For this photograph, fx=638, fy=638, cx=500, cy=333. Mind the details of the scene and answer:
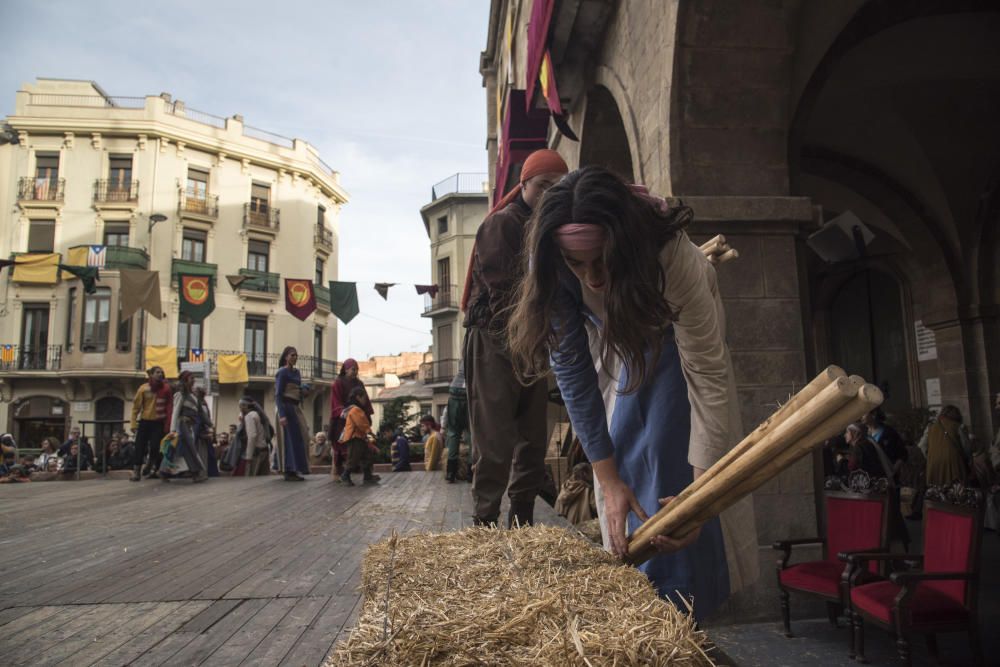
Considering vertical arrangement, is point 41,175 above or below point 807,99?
above

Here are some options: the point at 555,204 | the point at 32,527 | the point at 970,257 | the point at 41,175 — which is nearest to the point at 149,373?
the point at 32,527

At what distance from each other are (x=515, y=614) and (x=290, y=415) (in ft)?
28.5

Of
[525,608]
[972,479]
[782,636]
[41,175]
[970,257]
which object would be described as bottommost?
[782,636]

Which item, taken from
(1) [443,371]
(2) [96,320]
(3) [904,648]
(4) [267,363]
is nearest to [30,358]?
(2) [96,320]

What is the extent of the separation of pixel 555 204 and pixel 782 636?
4.45 metres

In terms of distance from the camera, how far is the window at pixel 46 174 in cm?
2792

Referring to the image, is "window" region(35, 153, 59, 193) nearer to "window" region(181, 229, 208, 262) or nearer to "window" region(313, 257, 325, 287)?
"window" region(181, 229, 208, 262)

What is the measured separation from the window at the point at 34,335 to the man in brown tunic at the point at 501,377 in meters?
30.3

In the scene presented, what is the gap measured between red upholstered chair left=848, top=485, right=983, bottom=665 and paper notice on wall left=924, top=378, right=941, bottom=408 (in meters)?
7.59

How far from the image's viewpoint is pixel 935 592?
14.5 ft

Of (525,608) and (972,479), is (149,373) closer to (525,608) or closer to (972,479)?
(525,608)

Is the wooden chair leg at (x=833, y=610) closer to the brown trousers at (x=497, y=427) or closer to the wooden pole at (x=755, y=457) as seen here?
the brown trousers at (x=497, y=427)

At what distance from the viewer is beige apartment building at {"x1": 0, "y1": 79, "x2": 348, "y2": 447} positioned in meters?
27.1

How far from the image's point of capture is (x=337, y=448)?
9.16 meters
